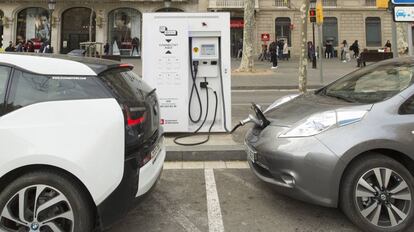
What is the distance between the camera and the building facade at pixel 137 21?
3825 centimetres

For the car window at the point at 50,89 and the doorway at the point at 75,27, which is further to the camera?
the doorway at the point at 75,27

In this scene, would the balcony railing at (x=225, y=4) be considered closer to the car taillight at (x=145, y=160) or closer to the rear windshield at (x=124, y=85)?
the rear windshield at (x=124, y=85)

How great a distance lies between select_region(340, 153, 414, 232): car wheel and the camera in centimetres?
393

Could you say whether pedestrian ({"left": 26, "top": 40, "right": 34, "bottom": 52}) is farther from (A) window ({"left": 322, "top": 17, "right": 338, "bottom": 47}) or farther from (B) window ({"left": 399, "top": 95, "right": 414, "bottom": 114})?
(B) window ({"left": 399, "top": 95, "right": 414, "bottom": 114})

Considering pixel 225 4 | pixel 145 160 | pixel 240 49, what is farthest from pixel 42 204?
pixel 225 4

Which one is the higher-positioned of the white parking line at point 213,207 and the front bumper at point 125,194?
the front bumper at point 125,194

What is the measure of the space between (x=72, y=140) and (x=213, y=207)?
1.81m

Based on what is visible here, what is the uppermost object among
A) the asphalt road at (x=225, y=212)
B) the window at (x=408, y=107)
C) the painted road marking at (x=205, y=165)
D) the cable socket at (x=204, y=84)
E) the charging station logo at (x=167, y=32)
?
the charging station logo at (x=167, y=32)

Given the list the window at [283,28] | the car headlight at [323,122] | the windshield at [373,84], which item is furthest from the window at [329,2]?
the car headlight at [323,122]

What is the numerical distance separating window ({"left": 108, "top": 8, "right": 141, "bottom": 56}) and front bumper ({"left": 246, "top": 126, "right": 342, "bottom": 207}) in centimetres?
3580

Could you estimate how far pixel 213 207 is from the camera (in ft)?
15.2

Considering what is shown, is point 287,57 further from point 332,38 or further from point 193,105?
point 193,105

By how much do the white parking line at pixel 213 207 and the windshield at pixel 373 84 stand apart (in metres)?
1.70

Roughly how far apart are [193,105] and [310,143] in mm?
3738
